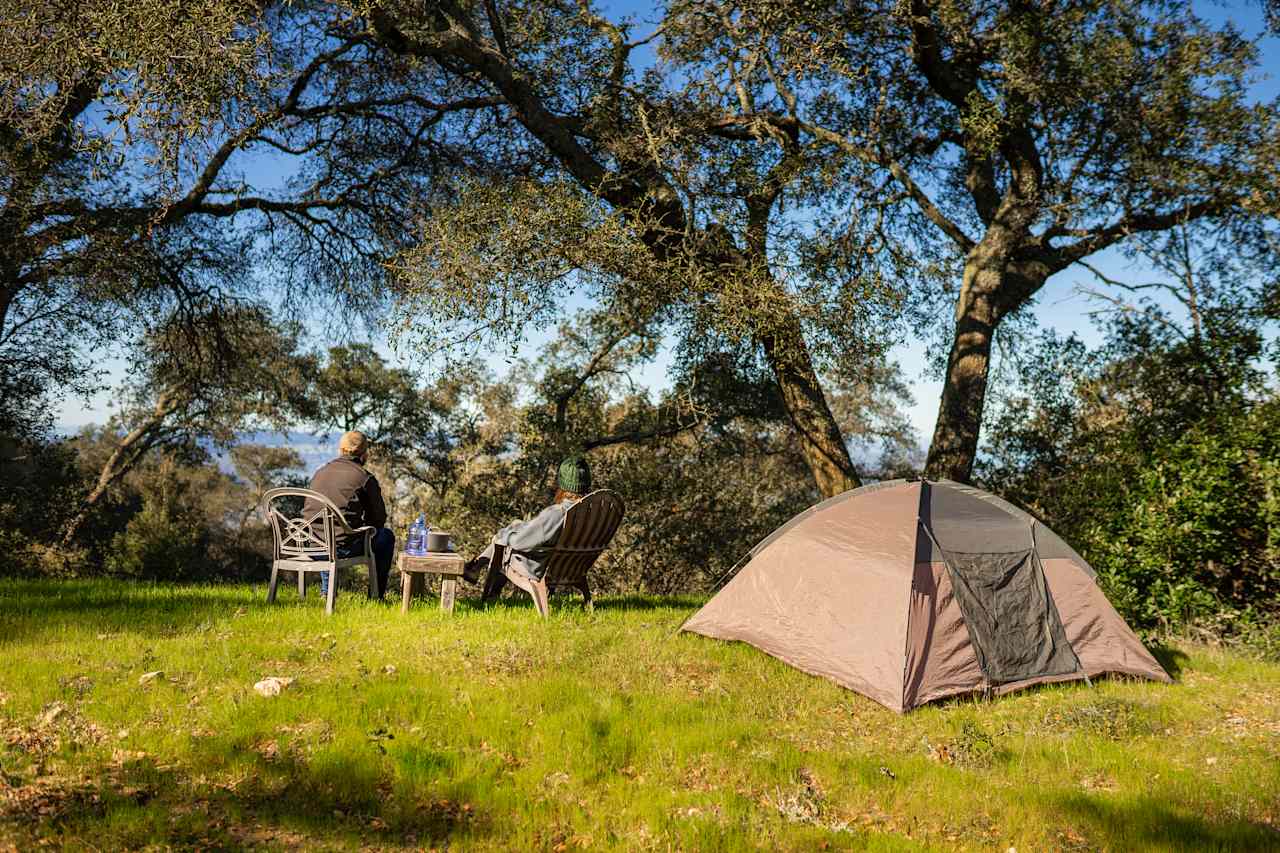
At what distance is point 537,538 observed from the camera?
7746 millimetres

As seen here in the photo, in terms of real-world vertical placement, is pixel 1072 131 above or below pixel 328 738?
above

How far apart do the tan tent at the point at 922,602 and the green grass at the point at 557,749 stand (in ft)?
0.71

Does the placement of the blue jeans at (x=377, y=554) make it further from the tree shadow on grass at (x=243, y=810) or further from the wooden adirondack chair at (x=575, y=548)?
the tree shadow on grass at (x=243, y=810)

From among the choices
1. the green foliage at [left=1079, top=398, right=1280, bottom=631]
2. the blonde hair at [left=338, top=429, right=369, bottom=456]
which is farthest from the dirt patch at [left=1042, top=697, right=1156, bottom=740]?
the blonde hair at [left=338, top=429, right=369, bottom=456]

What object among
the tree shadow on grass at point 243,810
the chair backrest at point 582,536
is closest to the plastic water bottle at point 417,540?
the chair backrest at point 582,536

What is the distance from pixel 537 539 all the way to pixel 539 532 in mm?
64

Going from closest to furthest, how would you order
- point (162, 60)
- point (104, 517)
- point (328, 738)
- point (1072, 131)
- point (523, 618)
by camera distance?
point (328, 738), point (523, 618), point (162, 60), point (1072, 131), point (104, 517)

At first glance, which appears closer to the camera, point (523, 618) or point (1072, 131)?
point (523, 618)

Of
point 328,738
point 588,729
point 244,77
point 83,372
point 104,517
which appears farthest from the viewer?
point 104,517

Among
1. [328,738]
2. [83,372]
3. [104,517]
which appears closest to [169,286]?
[83,372]

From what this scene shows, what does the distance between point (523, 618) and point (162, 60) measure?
6.22m

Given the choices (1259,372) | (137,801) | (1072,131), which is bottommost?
(137,801)

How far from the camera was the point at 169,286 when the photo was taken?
1284 centimetres

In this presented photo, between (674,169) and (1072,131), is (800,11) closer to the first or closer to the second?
(674,169)
